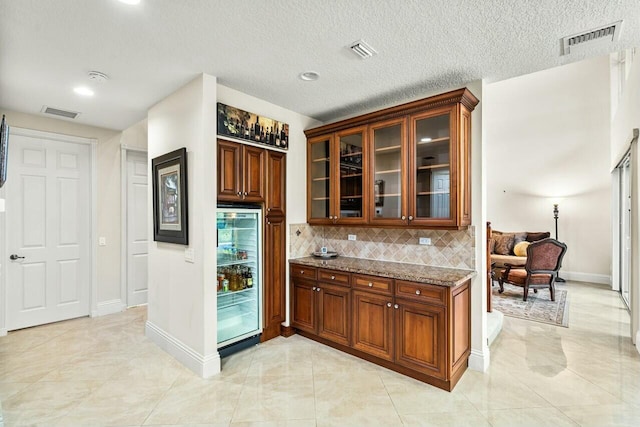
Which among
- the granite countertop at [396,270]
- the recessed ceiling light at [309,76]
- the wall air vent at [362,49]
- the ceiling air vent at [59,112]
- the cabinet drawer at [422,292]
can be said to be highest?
the recessed ceiling light at [309,76]

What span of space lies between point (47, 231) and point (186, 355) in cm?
271

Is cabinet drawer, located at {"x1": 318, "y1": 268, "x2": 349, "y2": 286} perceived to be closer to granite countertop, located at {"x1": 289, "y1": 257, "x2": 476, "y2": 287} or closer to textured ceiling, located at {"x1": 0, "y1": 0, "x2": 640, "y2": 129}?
granite countertop, located at {"x1": 289, "y1": 257, "x2": 476, "y2": 287}

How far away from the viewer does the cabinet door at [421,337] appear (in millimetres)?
2531

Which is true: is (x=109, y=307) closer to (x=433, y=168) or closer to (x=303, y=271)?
(x=303, y=271)

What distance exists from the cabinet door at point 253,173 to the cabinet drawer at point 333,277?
1.02 metres

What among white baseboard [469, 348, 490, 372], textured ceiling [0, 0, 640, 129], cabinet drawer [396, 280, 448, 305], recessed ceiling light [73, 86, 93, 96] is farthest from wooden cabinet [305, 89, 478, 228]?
recessed ceiling light [73, 86, 93, 96]

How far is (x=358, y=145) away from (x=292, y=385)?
2366 mm

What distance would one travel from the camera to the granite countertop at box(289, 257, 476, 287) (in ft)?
8.55

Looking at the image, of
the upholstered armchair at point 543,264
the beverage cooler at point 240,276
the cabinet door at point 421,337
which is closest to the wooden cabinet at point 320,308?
the beverage cooler at point 240,276

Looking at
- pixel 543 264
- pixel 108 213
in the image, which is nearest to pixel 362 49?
pixel 108 213

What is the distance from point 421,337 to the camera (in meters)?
2.65

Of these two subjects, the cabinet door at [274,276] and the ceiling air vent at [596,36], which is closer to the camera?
the ceiling air vent at [596,36]

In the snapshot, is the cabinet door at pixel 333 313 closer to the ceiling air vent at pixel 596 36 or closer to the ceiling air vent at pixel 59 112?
the ceiling air vent at pixel 596 36

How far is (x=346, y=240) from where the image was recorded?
3.90 metres
